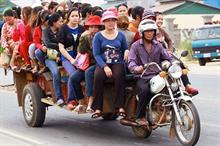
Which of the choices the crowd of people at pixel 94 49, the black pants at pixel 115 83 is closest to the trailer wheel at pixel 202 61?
the crowd of people at pixel 94 49

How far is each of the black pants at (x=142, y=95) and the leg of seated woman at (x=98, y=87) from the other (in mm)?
537

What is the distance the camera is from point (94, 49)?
8320 millimetres

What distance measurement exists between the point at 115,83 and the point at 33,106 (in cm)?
234

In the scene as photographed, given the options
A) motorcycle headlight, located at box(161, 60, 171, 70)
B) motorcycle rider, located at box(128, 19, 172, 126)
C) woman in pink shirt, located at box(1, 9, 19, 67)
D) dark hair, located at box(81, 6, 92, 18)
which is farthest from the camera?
woman in pink shirt, located at box(1, 9, 19, 67)

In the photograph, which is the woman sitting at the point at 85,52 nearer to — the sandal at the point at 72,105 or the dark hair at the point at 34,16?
the sandal at the point at 72,105

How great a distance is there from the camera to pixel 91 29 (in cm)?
880

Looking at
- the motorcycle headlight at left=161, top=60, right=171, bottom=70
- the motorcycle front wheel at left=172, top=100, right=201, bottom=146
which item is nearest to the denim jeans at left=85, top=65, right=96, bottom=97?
the motorcycle headlight at left=161, top=60, right=171, bottom=70

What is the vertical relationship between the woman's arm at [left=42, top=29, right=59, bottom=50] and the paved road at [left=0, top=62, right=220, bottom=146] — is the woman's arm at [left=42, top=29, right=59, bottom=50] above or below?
above

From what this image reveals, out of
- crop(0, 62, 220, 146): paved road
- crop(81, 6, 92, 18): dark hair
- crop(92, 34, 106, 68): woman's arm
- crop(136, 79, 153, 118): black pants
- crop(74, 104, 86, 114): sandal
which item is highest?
crop(81, 6, 92, 18): dark hair

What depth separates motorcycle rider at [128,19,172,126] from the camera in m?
7.90

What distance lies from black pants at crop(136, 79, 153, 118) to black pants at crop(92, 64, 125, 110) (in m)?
0.27

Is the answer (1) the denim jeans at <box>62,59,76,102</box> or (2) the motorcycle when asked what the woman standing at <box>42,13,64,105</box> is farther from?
(2) the motorcycle

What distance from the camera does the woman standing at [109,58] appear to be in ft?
26.8

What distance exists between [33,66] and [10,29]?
6.73 feet
